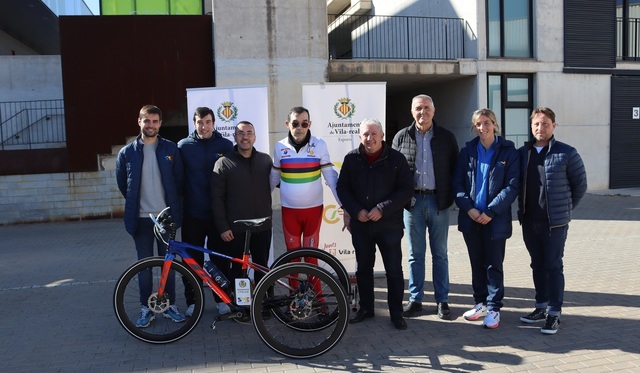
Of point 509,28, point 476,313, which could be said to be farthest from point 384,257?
point 509,28

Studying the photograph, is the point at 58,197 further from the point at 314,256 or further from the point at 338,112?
the point at 314,256

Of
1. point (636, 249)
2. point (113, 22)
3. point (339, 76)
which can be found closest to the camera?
point (636, 249)

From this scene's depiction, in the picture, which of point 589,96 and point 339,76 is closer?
point 339,76

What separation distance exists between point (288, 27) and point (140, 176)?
889 centimetres

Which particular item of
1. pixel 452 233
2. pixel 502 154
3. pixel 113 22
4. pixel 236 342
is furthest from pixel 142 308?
pixel 113 22

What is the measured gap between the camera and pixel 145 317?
15.9 ft

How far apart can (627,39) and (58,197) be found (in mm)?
16314

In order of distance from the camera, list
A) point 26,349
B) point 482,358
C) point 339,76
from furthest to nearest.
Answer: point 339,76, point 26,349, point 482,358

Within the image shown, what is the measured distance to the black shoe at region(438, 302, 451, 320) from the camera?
508cm

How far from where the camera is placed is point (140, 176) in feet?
16.0

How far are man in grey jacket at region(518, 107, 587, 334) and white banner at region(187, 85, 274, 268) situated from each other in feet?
10.4

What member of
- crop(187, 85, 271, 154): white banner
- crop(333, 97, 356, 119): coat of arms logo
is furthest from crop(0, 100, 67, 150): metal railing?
crop(333, 97, 356, 119): coat of arms logo

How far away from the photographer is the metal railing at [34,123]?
13562 millimetres

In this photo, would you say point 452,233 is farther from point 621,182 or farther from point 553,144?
point 621,182
